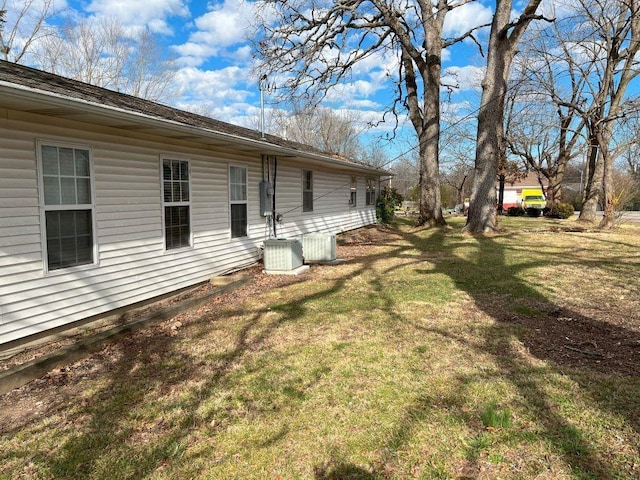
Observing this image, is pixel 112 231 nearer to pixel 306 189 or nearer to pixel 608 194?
pixel 306 189

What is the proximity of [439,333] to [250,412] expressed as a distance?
248 centimetres

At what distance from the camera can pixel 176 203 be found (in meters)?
6.48

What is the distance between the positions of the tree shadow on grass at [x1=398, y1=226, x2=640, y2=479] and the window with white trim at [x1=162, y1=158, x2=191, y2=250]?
4.19m

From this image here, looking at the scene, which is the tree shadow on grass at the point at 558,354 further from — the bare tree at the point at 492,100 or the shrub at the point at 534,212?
the shrub at the point at 534,212

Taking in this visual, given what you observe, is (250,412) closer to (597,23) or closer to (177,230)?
(177,230)

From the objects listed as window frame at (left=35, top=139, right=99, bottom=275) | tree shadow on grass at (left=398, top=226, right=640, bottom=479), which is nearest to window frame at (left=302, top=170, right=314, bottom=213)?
tree shadow on grass at (left=398, top=226, right=640, bottom=479)

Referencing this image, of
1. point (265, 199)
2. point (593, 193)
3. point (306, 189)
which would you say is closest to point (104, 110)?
point (265, 199)

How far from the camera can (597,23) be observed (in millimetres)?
16219

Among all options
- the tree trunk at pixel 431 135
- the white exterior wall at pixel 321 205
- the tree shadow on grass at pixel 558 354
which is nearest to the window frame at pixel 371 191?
the white exterior wall at pixel 321 205

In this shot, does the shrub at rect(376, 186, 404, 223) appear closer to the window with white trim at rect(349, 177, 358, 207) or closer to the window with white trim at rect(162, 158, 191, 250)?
the window with white trim at rect(349, 177, 358, 207)

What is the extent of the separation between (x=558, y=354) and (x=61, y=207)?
18.4 feet

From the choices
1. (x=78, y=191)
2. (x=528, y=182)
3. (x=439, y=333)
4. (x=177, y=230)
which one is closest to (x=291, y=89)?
(x=177, y=230)

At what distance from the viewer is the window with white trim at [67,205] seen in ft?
14.6

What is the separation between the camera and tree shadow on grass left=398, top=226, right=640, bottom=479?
2635 mm
